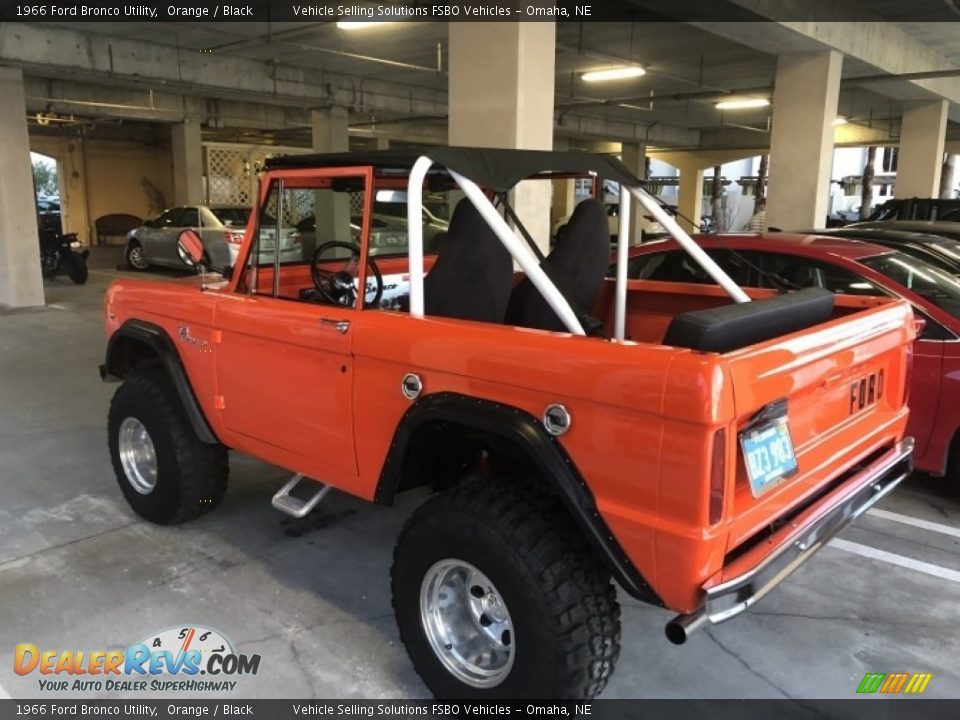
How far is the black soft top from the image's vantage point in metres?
2.68

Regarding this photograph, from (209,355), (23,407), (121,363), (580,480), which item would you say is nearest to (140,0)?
(23,407)

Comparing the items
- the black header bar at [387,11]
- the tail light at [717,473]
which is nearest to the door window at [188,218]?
the black header bar at [387,11]

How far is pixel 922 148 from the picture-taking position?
616 inches

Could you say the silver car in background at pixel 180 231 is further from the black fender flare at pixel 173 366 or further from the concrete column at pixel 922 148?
the concrete column at pixel 922 148

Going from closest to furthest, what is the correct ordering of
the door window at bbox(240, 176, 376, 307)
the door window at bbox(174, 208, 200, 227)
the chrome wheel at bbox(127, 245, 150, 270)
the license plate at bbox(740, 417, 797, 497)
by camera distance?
the license plate at bbox(740, 417, 797, 497), the door window at bbox(240, 176, 376, 307), the door window at bbox(174, 208, 200, 227), the chrome wheel at bbox(127, 245, 150, 270)

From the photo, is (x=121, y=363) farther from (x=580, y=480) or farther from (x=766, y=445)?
(x=766, y=445)

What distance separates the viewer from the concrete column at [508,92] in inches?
251

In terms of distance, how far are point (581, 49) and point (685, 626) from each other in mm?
11328

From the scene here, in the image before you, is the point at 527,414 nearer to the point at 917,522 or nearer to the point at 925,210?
the point at 917,522

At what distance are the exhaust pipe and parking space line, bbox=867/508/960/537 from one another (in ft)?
8.41

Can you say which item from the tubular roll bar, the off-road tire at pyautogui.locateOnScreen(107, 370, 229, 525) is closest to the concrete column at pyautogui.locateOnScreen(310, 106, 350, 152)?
the off-road tire at pyautogui.locateOnScreen(107, 370, 229, 525)

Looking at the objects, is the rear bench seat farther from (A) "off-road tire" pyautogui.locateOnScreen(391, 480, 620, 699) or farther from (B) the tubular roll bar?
(A) "off-road tire" pyautogui.locateOnScreen(391, 480, 620, 699)

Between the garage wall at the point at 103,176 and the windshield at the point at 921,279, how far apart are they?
2747 cm

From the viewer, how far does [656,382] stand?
1991 mm
